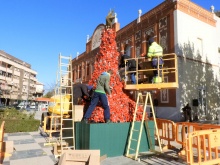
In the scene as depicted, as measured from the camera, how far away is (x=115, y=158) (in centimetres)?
632

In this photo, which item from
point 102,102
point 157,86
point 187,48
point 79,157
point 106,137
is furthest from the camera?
point 187,48

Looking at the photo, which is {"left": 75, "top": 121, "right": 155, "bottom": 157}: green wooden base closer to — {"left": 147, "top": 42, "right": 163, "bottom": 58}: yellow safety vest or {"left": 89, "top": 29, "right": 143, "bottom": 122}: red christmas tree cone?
{"left": 89, "top": 29, "right": 143, "bottom": 122}: red christmas tree cone

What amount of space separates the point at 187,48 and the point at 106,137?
15.8 meters

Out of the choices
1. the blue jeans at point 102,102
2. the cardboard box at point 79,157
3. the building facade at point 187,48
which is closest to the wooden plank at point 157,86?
the blue jeans at point 102,102

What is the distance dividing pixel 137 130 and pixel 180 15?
15645 millimetres

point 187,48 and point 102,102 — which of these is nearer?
point 102,102

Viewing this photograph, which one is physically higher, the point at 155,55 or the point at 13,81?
the point at 13,81

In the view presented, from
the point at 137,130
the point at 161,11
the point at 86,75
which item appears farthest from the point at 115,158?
the point at 86,75

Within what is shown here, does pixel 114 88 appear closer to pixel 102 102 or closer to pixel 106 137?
pixel 102 102

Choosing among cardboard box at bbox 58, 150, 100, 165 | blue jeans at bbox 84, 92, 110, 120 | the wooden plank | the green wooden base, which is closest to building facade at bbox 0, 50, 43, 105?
the green wooden base

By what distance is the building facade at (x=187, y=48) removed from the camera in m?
18.2

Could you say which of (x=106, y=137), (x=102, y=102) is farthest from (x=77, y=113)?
(x=106, y=137)

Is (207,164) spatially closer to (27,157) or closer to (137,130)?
(137,130)

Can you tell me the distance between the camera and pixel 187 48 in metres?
19.1
